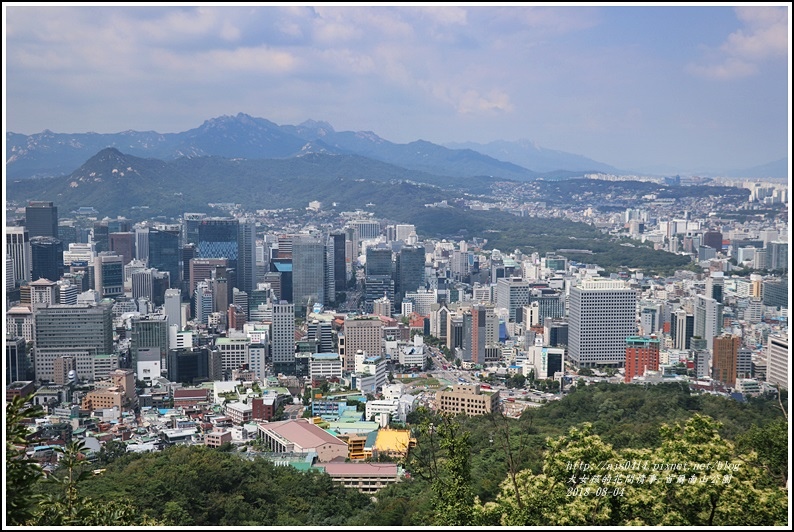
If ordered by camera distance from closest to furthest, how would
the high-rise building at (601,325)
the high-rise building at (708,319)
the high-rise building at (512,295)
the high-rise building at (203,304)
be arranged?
the high-rise building at (708,319) → the high-rise building at (601,325) → the high-rise building at (203,304) → the high-rise building at (512,295)

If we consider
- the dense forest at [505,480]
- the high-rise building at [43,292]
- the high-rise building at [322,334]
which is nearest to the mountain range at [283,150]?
the high-rise building at [43,292]

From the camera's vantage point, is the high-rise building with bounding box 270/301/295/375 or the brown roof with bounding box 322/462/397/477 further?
the high-rise building with bounding box 270/301/295/375

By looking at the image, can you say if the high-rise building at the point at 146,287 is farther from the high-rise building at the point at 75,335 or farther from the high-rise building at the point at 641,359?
the high-rise building at the point at 641,359

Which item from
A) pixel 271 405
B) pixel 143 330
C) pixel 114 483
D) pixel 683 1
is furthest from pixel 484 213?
pixel 683 1

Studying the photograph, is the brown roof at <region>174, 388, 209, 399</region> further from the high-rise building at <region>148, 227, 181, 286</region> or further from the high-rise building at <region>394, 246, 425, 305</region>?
the high-rise building at <region>148, 227, 181, 286</region>

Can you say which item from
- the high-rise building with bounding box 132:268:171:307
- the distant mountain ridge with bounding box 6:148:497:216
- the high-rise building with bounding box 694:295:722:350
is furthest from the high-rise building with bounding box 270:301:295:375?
the distant mountain ridge with bounding box 6:148:497:216
